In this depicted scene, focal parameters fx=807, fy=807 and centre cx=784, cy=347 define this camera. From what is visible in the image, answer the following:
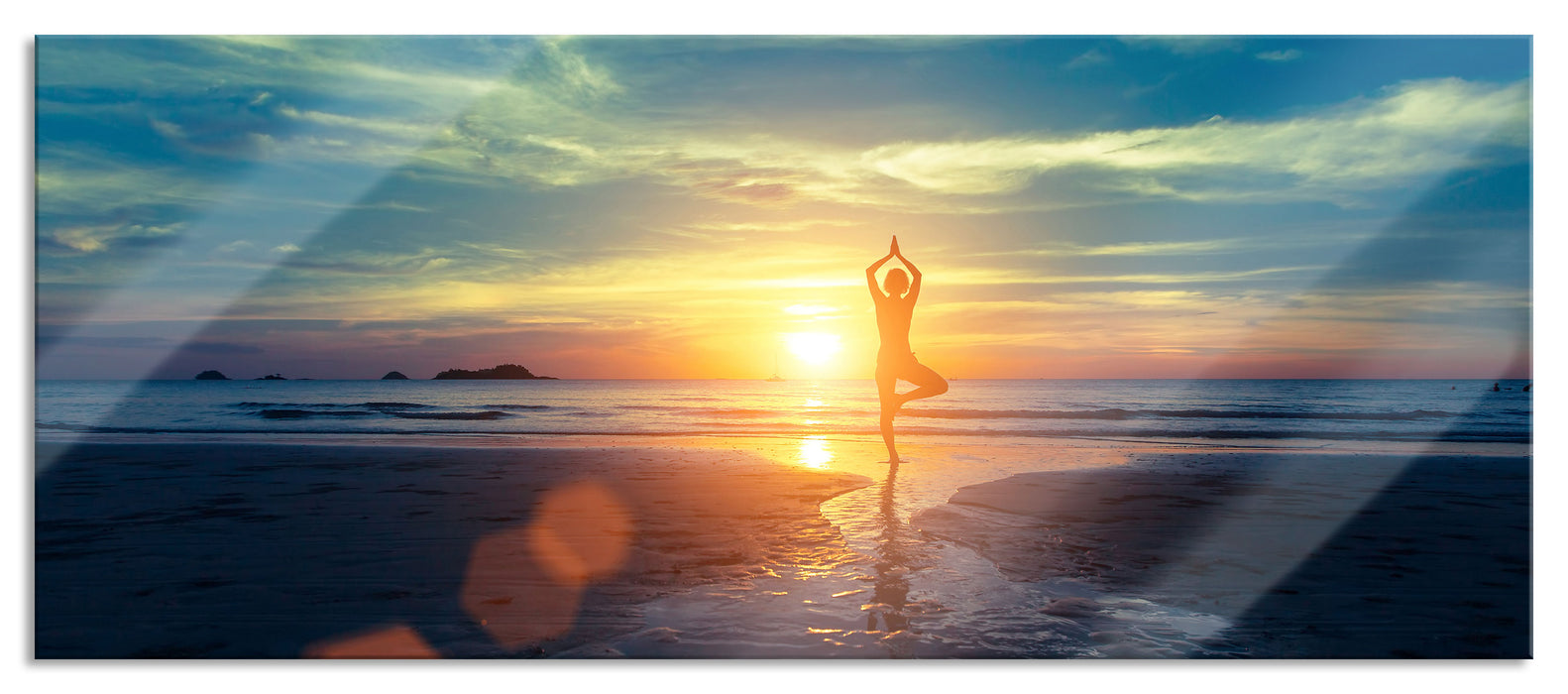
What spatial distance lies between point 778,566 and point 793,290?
814 centimetres

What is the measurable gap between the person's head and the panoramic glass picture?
155mm

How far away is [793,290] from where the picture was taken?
1328cm

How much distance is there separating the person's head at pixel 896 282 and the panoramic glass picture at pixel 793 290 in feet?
0.51

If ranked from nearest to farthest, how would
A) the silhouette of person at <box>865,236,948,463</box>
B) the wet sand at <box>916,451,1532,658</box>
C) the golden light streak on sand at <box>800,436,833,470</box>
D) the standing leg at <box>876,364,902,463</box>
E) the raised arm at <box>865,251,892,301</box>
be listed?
the wet sand at <box>916,451,1532,658</box> < the raised arm at <box>865,251,892,301</box> < the silhouette of person at <box>865,236,948,463</box> < the standing leg at <box>876,364,902,463</box> < the golden light streak on sand at <box>800,436,833,470</box>

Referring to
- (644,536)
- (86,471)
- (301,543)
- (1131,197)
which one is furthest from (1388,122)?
(86,471)

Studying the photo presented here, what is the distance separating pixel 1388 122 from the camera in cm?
783

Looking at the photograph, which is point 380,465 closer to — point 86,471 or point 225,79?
point 86,471

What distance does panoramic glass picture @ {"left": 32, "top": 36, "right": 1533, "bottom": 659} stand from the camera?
466 centimetres

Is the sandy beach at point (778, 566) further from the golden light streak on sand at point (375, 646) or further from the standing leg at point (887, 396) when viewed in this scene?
the standing leg at point (887, 396)

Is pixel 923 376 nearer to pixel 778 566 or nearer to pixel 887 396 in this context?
pixel 887 396

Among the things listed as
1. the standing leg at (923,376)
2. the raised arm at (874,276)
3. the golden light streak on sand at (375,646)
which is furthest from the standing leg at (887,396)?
the golden light streak on sand at (375,646)

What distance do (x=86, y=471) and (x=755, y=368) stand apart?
38.5ft

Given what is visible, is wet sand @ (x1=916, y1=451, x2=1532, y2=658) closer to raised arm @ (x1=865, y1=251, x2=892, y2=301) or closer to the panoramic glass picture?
the panoramic glass picture

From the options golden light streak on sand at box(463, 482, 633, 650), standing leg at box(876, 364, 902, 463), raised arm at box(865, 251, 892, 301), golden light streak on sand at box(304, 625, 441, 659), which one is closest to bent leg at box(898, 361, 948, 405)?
standing leg at box(876, 364, 902, 463)
